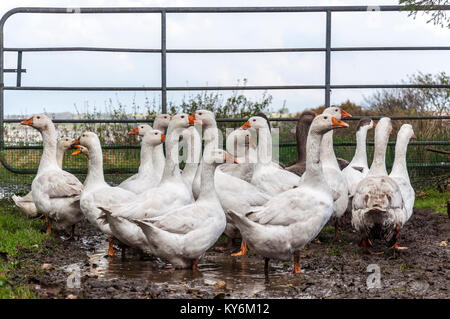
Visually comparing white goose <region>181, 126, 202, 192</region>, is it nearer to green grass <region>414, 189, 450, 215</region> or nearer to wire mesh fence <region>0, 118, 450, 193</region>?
wire mesh fence <region>0, 118, 450, 193</region>

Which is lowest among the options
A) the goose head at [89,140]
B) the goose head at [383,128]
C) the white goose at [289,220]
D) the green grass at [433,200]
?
the green grass at [433,200]

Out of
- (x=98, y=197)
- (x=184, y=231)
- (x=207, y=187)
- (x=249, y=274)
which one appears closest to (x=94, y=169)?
(x=98, y=197)

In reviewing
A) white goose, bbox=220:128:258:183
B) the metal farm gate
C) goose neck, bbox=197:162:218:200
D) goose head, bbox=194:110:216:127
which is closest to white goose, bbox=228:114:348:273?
goose neck, bbox=197:162:218:200

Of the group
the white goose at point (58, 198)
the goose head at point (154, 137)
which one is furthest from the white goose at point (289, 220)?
the white goose at point (58, 198)

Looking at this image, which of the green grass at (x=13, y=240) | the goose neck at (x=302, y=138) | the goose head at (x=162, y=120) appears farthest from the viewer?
the goose neck at (x=302, y=138)

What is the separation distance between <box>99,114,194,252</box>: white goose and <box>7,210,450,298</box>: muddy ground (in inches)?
14.0

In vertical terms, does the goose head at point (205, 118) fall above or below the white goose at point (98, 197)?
above

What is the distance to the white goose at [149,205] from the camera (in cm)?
680

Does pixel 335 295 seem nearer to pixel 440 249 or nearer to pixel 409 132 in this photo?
pixel 440 249

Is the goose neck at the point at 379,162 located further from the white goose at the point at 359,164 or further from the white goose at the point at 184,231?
the white goose at the point at 184,231

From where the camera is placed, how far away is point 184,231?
6.35m

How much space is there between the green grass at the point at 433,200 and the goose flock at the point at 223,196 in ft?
6.22

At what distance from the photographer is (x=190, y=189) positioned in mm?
8258

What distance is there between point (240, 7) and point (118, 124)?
3519 mm
